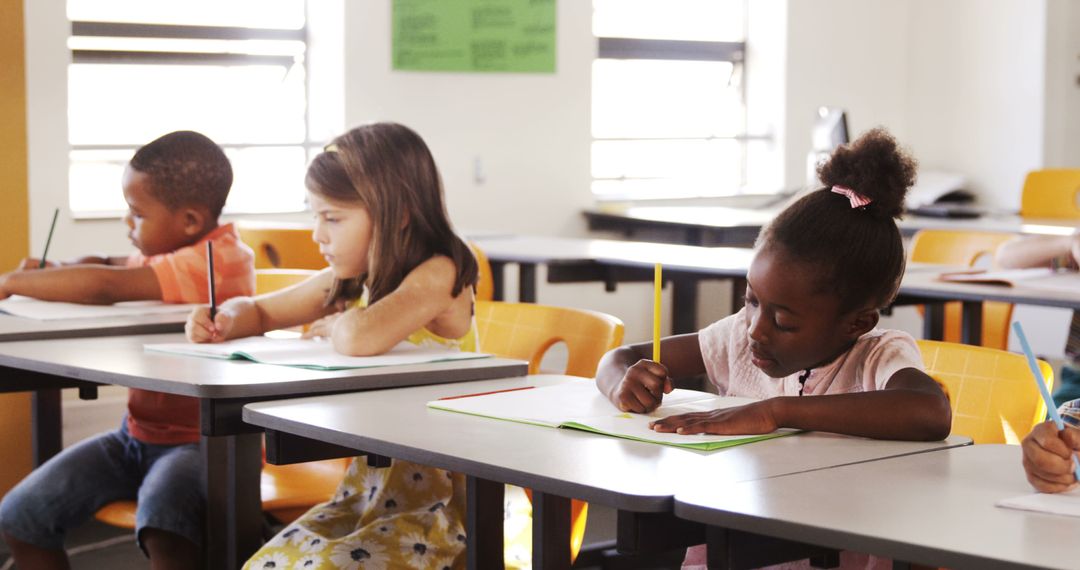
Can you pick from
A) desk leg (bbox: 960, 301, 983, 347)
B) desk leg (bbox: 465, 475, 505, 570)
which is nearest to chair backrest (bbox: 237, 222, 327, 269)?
desk leg (bbox: 960, 301, 983, 347)

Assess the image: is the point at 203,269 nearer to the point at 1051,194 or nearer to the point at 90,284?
the point at 90,284

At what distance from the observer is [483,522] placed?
1.53 metres

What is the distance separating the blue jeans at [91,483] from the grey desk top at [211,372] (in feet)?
0.68

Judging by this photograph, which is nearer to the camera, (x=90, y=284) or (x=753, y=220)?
(x=90, y=284)

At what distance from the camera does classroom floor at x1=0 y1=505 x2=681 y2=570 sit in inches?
123

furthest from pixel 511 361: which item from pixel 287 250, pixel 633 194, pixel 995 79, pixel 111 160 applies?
pixel 995 79

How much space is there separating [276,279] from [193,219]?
0.97 ft

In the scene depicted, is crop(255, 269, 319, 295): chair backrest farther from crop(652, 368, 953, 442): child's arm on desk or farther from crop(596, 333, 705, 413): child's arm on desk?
crop(652, 368, 953, 442): child's arm on desk

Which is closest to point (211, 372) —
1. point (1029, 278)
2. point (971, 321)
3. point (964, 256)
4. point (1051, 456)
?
point (1051, 456)

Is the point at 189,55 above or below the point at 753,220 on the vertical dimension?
above

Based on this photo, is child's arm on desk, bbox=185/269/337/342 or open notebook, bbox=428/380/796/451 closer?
open notebook, bbox=428/380/796/451

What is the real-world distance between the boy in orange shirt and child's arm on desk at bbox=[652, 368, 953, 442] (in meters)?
0.84

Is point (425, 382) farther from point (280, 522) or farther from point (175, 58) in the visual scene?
point (175, 58)

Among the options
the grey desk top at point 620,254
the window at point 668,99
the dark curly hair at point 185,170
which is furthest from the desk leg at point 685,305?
the dark curly hair at point 185,170
